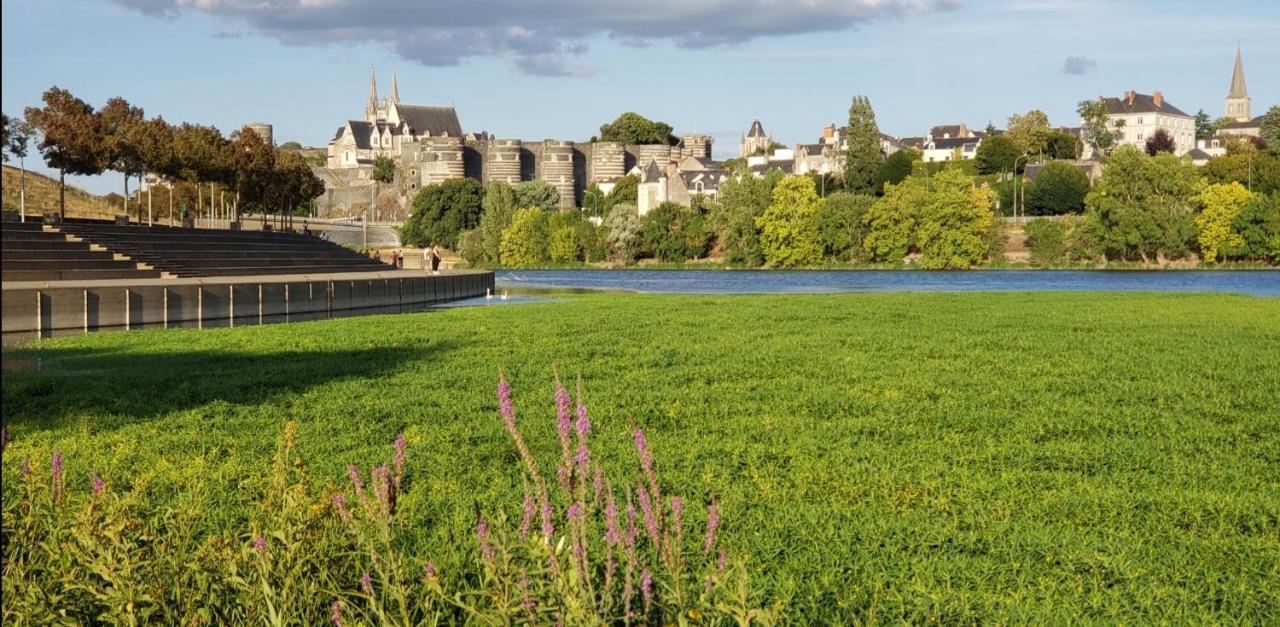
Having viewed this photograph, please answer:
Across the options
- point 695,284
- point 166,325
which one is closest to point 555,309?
point 166,325

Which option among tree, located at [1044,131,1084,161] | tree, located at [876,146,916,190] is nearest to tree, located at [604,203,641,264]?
tree, located at [876,146,916,190]

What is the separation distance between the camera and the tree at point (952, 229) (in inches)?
3465

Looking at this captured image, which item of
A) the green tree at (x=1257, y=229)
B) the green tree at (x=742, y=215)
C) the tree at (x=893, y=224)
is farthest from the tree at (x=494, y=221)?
the green tree at (x=1257, y=229)

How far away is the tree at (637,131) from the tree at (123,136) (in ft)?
422

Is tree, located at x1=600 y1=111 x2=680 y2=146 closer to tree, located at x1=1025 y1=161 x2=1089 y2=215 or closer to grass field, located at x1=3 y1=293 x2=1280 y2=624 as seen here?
tree, located at x1=1025 y1=161 x2=1089 y2=215

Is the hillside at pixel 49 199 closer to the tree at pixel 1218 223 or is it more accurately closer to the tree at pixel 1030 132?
the tree at pixel 1218 223

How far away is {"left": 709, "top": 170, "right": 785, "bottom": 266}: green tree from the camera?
92938 mm

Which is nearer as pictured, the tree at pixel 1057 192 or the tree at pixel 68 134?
the tree at pixel 68 134

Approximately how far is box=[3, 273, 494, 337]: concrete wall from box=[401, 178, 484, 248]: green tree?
80954mm

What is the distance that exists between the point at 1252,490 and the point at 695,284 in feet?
181

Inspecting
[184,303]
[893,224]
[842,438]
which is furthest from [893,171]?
[842,438]

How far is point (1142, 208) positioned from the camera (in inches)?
3319

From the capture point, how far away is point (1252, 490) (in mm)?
8273

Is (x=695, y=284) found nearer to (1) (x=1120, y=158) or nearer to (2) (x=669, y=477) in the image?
(1) (x=1120, y=158)
